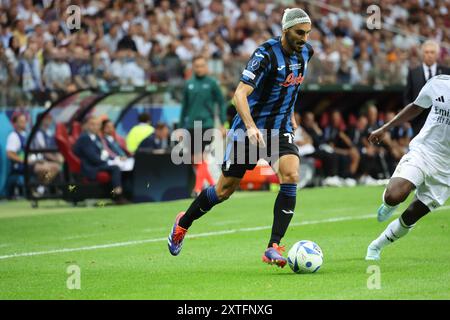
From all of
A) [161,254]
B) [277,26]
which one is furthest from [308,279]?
[277,26]

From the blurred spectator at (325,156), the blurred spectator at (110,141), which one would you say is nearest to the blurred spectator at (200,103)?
the blurred spectator at (110,141)

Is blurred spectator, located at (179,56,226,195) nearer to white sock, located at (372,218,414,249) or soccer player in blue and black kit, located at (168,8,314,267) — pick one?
soccer player in blue and black kit, located at (168,8,314,267)

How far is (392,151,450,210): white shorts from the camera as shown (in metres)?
10.4

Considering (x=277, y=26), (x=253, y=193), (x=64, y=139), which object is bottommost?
(x=253, y=193)

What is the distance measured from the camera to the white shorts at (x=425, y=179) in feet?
34.1

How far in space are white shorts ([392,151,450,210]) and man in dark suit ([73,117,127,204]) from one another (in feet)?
31.1

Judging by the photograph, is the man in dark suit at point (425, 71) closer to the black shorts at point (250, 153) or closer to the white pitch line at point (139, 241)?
the white pitch line at point (139, 241)

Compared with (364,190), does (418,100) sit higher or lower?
higher

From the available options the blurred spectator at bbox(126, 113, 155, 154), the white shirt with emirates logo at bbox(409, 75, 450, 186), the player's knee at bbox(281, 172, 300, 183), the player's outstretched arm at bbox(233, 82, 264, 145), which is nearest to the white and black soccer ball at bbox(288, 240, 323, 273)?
the player's knee at bbox(281, 172, 300, 183)

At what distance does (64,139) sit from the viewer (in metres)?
19.9

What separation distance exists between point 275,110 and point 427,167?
1596mm
